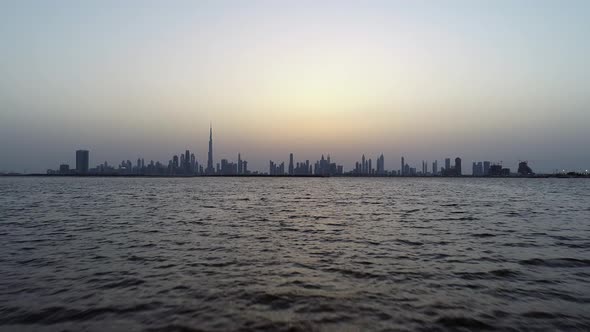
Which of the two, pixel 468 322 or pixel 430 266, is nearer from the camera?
pixel 468 322

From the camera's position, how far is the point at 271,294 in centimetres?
1100

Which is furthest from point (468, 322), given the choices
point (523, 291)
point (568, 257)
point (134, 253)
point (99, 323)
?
point (134, 253)

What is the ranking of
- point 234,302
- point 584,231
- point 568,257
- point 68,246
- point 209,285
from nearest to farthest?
point 234,302 < point 209,285 < point 568,257 < point 68,246 < point 584,231

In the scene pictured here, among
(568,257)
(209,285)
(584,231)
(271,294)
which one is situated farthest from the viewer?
(584,231)

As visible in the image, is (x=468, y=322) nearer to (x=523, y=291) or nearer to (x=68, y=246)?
(x=523, y=291)

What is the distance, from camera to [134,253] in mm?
16906

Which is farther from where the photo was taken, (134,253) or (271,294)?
(134,253)

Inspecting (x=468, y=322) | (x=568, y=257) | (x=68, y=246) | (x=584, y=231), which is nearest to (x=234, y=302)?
(x=468, y=322)

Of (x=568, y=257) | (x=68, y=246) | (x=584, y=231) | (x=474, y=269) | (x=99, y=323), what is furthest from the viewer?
(x=584, y=231)

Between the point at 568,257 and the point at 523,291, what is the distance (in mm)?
7069

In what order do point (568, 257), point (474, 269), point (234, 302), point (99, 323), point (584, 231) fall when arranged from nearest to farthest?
point (99, 323)
point (234, 302)
point (474, 269)
point (568, 257)
point (584, 231)

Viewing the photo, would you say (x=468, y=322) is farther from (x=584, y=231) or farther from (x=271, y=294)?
(x=584, y=231)

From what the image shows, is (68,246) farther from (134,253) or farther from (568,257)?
(568,257)

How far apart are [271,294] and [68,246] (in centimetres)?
1346
